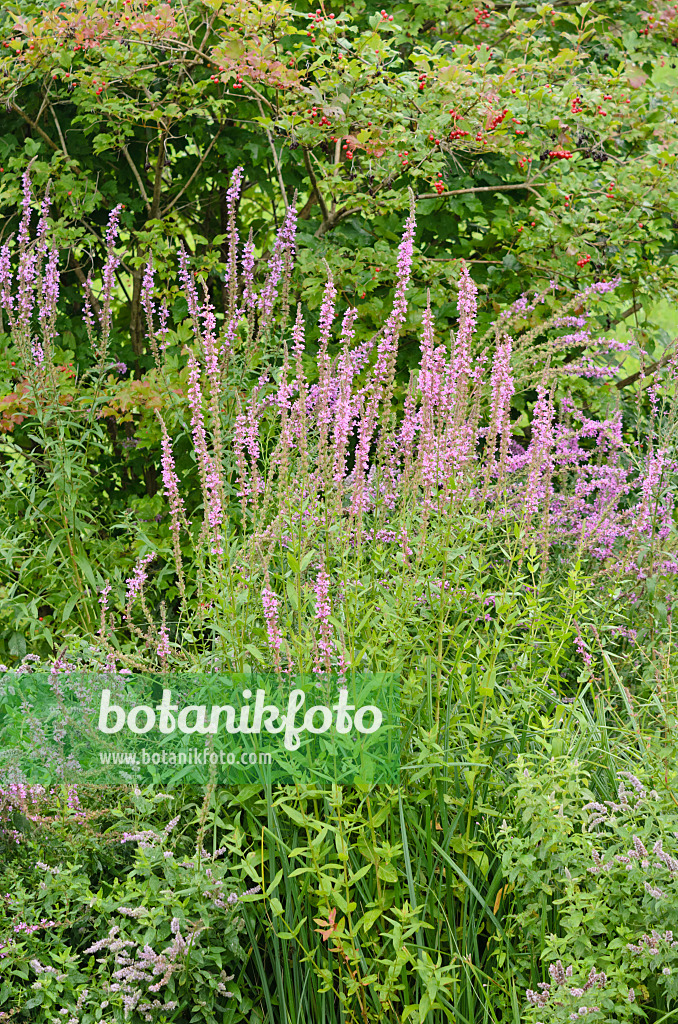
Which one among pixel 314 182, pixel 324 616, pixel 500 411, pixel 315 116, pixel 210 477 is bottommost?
pixel 324 616

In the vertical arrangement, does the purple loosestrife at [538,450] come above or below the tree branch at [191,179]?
below

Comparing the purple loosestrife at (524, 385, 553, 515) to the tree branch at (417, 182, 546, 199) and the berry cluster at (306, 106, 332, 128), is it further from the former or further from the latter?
the berry cluster at (306, 106, 332, 128)

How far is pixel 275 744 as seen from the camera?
2684mm

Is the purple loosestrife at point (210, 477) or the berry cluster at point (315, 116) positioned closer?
the purple loosestrife at point (210, 477)

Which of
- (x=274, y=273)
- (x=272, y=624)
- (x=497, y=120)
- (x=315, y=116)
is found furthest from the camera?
(x=315, y=116)

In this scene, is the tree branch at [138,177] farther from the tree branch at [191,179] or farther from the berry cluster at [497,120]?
the berry cluster at [497,120]

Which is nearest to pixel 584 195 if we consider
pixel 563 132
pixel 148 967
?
pixel 563 132

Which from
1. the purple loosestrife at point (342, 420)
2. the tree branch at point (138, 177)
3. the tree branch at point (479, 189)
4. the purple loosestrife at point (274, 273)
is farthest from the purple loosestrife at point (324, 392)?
the tree branch at point (138, 177)

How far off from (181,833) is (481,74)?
417 centimetres

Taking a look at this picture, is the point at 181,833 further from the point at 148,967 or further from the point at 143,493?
the point at 143,493

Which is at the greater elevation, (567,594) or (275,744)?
(567,594)

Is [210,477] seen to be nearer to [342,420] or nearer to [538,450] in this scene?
[342,420]

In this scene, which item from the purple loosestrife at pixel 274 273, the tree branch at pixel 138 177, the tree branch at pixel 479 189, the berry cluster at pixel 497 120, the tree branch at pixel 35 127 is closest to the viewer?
the purple loosestrife at pixel 274 273

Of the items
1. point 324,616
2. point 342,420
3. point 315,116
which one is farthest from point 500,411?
point 315,116
